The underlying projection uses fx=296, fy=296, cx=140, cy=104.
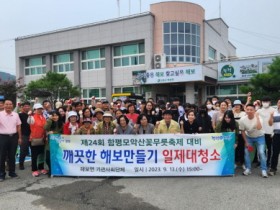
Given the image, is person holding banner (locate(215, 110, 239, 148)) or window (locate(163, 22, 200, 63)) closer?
person holding banner (locate(215, 110, 239, 148))

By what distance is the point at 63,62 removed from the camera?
34.1 meters

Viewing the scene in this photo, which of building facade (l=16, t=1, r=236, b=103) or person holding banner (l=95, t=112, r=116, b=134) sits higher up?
building facade (l=16, t=1, r=236, b=103)

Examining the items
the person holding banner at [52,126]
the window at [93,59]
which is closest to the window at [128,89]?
the window at [93,59]

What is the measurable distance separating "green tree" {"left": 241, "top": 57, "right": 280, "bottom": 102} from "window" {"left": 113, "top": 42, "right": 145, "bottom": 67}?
13.4 meters

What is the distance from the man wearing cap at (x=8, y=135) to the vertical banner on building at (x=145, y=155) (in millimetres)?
934

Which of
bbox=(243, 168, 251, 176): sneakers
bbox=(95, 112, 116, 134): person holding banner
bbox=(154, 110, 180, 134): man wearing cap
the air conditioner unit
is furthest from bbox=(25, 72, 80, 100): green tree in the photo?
bbox=(243, 168, 251, 176): sneakers

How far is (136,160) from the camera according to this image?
21.7 feet

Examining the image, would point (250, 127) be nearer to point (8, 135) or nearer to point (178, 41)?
point (8, 135)

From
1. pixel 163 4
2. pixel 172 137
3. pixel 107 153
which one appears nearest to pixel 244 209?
pixel 172 137

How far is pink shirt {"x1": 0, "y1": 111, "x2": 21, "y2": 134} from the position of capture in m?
6.74

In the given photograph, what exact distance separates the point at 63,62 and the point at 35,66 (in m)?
4.96

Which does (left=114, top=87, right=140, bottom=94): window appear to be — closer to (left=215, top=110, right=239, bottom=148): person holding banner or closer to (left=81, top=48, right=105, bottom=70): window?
(left=81, top=48, right=105, bottom=70): window

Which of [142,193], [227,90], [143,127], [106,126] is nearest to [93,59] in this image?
[227,90]

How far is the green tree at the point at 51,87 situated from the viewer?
25359mm
